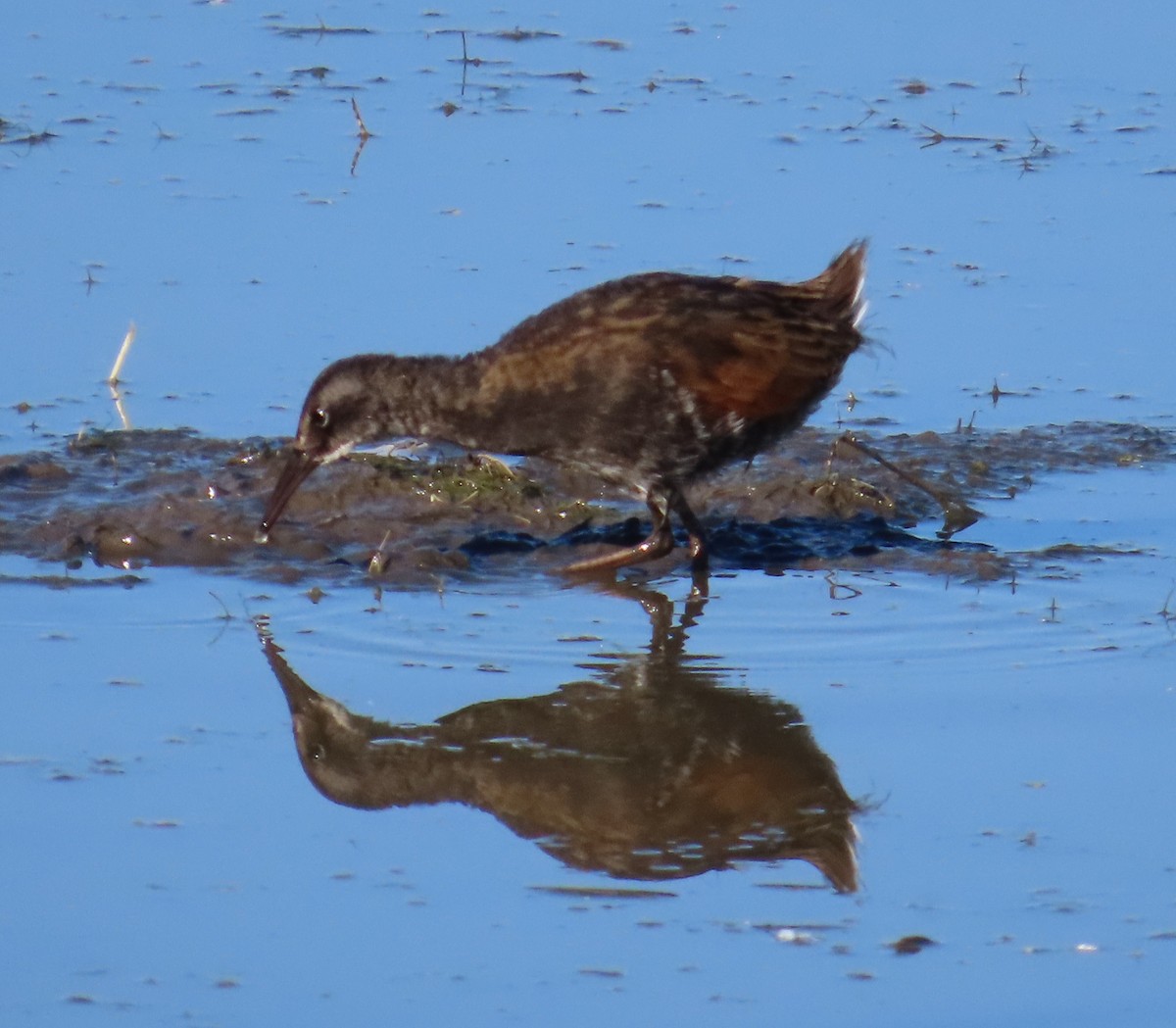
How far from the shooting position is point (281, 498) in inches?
317

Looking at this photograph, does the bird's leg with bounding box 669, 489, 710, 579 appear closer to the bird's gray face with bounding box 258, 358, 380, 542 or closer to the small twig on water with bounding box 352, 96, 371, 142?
the bird's gray face with bounding box 258, 358, 380, 542

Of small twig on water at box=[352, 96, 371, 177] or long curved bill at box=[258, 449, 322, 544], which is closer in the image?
long curved bill at box=[258, 449, 322, 544]

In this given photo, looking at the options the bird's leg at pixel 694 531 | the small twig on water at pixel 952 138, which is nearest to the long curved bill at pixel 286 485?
the bird's leg at pixel 694 531

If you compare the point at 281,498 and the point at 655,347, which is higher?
the point at 655,347

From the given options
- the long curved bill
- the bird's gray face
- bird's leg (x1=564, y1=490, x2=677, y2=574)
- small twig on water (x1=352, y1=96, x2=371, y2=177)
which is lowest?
bird's leg (x1=564, y1=490, x2=677, y2=574)

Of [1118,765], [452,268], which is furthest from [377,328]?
[1118,765]

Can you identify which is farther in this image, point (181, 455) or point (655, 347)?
point (181, 455)

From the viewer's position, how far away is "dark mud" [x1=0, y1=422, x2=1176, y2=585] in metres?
7.99

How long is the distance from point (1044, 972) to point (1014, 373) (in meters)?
5.05

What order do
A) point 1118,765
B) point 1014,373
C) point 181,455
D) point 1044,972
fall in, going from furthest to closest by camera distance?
point 1014,373
point 181,455
point 1118,765
point 1044,972

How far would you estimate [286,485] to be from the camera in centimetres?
806

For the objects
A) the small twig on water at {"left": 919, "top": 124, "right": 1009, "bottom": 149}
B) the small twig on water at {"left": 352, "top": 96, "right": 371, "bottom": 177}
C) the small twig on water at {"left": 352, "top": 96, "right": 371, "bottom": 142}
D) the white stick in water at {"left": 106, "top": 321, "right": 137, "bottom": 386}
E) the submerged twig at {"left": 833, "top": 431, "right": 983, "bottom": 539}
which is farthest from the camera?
the small twig on water at {"left": 919, "top": 124, "right": 1009, "bottom": 149}

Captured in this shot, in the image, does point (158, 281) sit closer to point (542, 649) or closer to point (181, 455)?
point (181, 455)

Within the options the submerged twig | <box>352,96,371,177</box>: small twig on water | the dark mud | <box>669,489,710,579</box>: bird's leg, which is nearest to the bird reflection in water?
<box>669,489,710,579</box>: bird's leg
